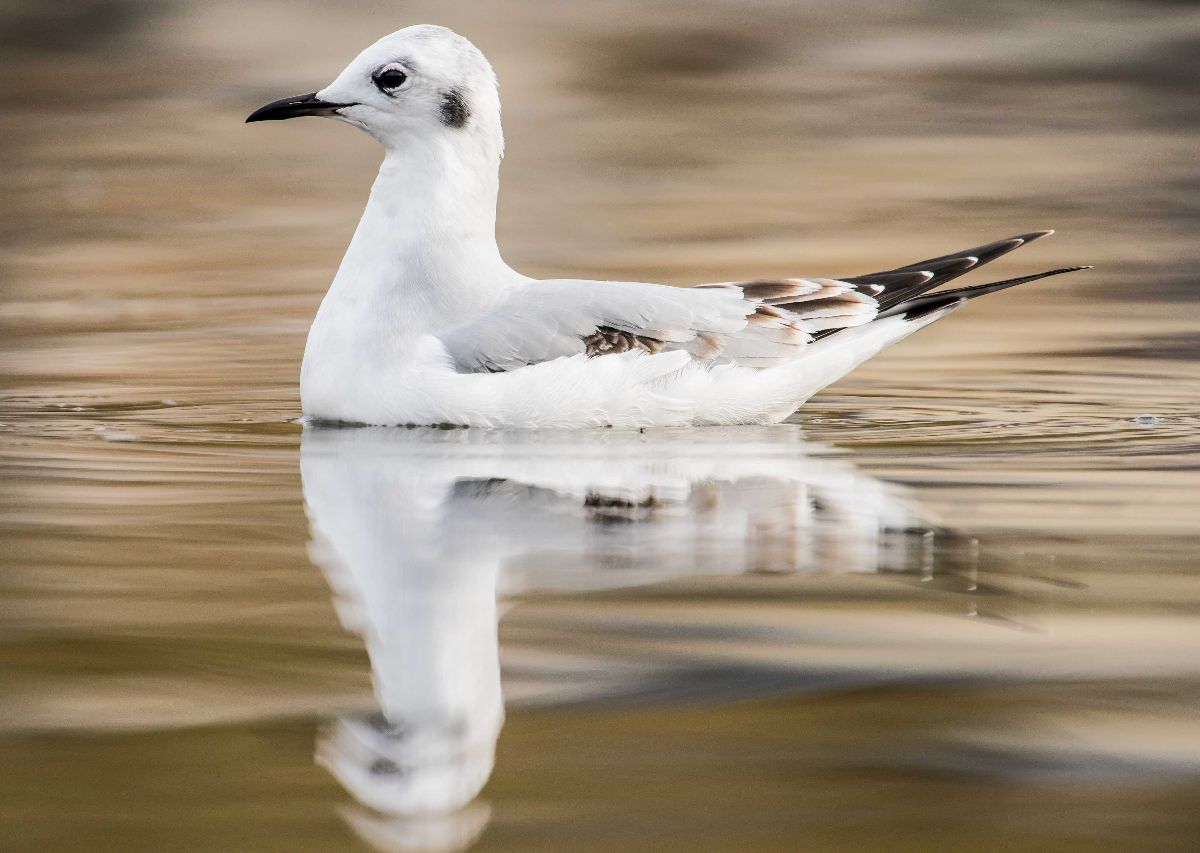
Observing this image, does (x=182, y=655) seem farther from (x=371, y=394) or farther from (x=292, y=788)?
(x=371, y=394)

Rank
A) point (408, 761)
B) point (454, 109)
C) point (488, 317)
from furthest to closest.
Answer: point (454, 109)
point (488, 317)
point (408, 761)

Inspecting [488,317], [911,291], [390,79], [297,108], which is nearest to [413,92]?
[390,79]

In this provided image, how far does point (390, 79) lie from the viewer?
276 inches

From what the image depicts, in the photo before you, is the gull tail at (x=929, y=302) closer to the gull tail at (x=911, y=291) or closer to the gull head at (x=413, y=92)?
the gull tail at (x=911, y=291)

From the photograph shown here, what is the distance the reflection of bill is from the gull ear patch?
119cm

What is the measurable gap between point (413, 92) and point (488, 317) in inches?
35.8

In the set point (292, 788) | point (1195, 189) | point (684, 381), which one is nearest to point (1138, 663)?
point (292, 788)

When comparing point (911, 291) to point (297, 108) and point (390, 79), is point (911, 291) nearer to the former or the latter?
point (390, 79)

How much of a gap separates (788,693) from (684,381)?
11.2 feet

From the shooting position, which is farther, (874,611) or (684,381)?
(684,381)

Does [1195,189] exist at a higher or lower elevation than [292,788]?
higher

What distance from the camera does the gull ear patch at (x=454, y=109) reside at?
276 inches

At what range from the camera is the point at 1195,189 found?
47.7 feet

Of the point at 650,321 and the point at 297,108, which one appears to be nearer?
the point at 650,321
